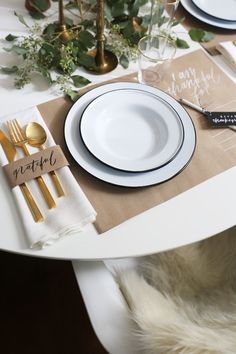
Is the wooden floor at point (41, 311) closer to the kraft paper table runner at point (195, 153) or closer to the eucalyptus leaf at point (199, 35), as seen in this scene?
the kraft paper table runner at point (195, 153)

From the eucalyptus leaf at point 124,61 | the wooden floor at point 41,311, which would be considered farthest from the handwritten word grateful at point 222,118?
the wooden floor at point 41,311

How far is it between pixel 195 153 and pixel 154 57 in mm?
283

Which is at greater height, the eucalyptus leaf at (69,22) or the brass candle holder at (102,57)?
the eucalyptus leaf at (69,22)

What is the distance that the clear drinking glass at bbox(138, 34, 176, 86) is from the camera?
0.85m

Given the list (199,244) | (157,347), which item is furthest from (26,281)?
(157,347)

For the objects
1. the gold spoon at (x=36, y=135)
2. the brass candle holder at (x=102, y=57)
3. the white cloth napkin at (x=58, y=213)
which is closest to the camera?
the white cloth napkin at (x=58, y=213)

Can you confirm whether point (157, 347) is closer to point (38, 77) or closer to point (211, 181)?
point (211, 181)

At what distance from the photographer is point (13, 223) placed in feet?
2.06

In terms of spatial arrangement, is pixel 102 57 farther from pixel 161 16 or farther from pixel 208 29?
pixel 208 29

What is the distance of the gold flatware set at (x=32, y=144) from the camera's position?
0.64m

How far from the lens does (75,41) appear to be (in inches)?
34.0

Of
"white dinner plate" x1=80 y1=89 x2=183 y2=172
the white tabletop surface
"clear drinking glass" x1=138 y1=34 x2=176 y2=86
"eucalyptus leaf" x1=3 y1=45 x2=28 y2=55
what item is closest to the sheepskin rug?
the white tabletop surface

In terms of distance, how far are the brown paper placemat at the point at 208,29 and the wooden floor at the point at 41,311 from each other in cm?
89

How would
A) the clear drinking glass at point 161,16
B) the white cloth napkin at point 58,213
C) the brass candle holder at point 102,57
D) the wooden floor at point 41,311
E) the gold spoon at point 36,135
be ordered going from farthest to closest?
the wooden floor at point 41,311 < the clear drinking glass at point 161,16 < the brass candle holder at point 102,57 < the gold spoon at point 36,135 < the white cloth napkin at point 58,213
